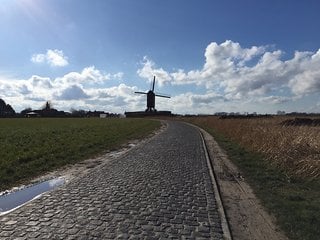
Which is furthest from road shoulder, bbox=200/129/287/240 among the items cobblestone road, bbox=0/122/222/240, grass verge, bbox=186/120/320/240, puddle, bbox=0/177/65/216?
puddle, bbox=0/177/65/216

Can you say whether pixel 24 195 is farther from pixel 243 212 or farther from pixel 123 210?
pixel 243 212

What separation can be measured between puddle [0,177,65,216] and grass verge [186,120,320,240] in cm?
534

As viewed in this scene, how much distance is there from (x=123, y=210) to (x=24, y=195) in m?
3.00

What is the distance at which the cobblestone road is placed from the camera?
601cm

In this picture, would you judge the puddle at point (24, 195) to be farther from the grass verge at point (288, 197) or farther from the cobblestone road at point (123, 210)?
the grass verge at point (288, 197)

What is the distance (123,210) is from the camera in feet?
24.1

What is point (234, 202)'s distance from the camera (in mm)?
8719

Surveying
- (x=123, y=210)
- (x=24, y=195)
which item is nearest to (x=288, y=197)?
(x=123, y=210)

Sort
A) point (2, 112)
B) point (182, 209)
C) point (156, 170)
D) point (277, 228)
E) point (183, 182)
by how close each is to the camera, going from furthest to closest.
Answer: point (2, 112) → point (156, 170) → point (183, 182) → point (182, 209) → point (277, 228)

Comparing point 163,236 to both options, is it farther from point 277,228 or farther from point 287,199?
point 287,199

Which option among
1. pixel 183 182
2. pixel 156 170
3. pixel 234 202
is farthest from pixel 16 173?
pixel 234 202

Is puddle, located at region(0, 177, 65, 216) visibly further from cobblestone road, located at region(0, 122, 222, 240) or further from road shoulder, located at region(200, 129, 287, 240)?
road shoulder, located at region(200, 129, 287, 240)

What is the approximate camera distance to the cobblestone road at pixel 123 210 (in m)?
6.01

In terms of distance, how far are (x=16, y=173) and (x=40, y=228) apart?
6.17 metres
